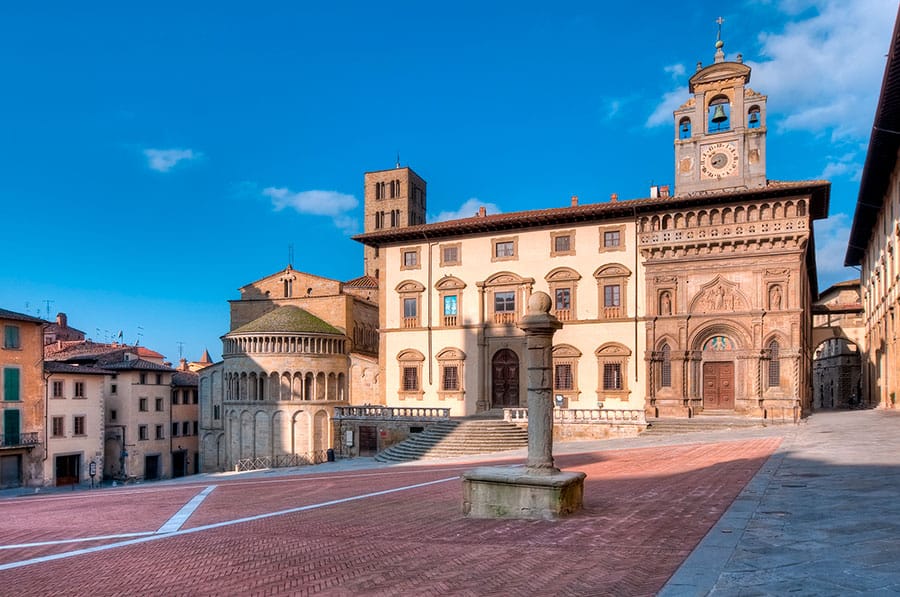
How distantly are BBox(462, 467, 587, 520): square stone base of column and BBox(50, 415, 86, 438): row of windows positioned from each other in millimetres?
42950

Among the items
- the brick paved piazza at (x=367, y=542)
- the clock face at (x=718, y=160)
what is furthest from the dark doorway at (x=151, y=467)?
the clock face at (x=718, y=160)

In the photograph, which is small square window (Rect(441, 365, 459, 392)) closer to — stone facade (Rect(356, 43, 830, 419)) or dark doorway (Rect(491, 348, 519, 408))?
stone facade (Rect(356, 43, 830, 419))

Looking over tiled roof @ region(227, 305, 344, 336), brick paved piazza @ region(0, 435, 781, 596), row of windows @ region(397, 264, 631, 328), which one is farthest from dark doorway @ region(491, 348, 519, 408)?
brick paved piazza @ region(0, 435, 781, 596)

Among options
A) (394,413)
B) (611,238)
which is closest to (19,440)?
(394,413)

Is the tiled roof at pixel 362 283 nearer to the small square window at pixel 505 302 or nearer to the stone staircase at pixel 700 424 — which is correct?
the small square window at pixel 505 302

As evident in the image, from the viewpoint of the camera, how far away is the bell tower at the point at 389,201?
9062 cm

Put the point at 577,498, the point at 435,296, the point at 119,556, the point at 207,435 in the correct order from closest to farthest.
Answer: the point at 119,556
the point at 577,498
the point at 435,296
the point at 207,435

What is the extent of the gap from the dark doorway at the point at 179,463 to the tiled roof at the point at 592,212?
2997cm

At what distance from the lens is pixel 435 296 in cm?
4169

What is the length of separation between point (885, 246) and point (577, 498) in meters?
32.6

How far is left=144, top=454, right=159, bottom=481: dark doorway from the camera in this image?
181ft

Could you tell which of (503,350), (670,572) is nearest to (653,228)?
(503,350)

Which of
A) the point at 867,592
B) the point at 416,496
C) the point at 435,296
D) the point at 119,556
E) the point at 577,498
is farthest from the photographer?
the point at 435,296

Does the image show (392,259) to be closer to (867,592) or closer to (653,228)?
(653,228)
